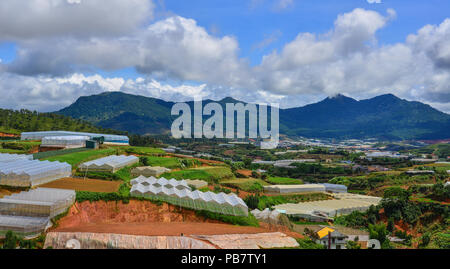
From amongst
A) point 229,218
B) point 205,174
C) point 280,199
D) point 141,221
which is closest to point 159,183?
point 141,221

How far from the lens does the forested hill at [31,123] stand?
83.9 meters

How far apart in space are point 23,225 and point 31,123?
72319 millimetres

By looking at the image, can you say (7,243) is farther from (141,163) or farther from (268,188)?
(268,188)

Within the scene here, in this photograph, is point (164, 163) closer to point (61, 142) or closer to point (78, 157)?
point (78, 157)

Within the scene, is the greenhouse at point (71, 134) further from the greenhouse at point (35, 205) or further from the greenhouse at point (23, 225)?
the greenhouse at point (23, 225)

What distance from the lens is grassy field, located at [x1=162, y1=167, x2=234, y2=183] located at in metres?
51.8

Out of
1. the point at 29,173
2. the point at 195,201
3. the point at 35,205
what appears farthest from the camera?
the point at 195,201

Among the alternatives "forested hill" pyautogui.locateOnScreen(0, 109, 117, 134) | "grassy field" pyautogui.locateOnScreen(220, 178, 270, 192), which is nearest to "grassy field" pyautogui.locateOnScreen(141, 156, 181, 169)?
"grassy field" pyautogui.locateOnScreen(220, 178, 270, 192)

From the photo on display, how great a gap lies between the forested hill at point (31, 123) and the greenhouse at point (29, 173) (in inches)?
1901

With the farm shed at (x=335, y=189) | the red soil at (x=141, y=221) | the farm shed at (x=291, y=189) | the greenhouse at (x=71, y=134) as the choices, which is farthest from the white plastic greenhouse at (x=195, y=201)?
the greenhouse at (x=71, y=134)

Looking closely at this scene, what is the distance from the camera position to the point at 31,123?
8750 centimetres

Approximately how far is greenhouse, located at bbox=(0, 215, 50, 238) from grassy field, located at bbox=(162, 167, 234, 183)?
2406 centimetres
